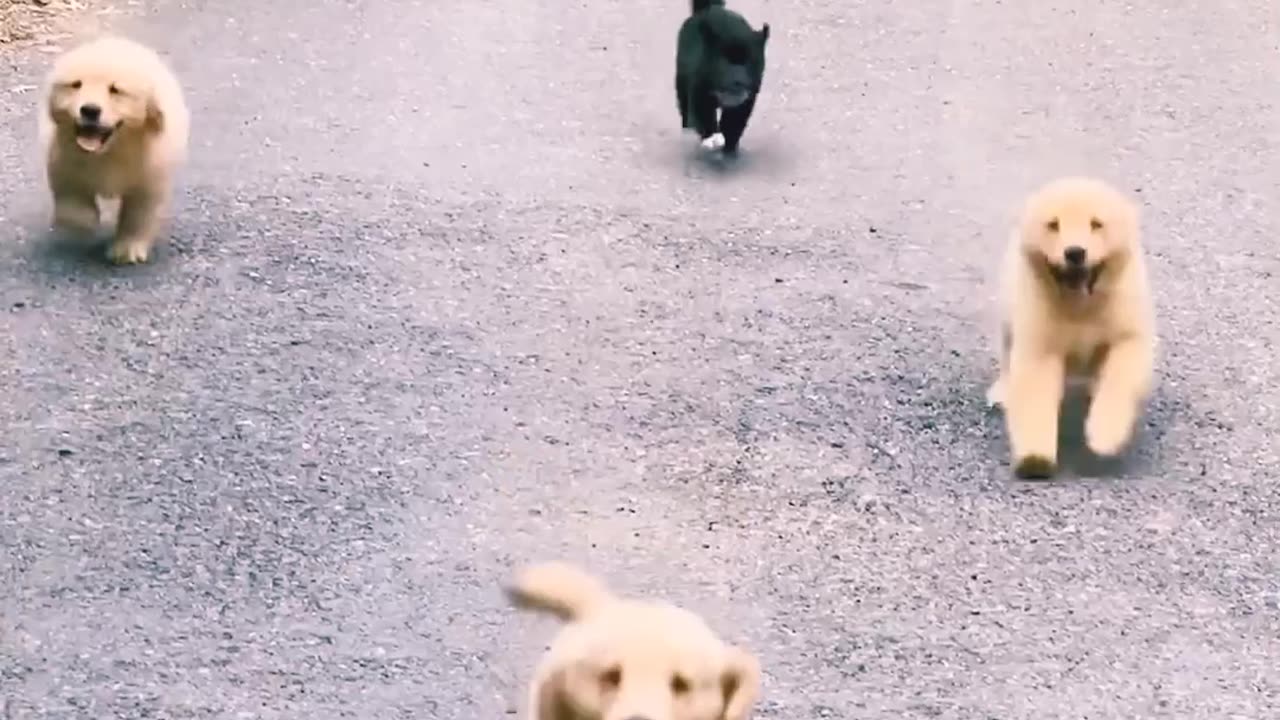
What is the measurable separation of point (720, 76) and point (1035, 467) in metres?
1.57

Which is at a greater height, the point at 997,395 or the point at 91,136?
the point at 91,136

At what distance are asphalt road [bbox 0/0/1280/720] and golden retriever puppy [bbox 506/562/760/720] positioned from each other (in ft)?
1.55

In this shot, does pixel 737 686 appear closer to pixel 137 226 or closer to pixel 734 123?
pixel 137 226

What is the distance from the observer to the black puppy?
4.10 metres

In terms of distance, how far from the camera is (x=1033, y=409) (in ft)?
9.33

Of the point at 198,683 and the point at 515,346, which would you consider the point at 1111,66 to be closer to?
the point at 515,346

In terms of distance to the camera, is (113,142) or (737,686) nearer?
(737,686)

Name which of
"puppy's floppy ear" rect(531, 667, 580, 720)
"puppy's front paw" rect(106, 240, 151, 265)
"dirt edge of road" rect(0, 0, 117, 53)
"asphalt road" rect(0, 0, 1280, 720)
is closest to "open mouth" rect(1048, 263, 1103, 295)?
"asphalt road" rect(0, 0, 1280, 720)

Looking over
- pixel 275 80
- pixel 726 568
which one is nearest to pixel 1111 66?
pixel 275 80

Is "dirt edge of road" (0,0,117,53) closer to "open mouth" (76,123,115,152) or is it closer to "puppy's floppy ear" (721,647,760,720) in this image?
"open mouth" (76,123,115,152)

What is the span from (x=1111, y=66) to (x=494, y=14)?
1.56m

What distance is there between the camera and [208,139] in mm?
4047

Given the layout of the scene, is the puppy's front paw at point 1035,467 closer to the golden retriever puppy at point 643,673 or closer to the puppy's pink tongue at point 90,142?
the golden retriever puppy at point 643,673

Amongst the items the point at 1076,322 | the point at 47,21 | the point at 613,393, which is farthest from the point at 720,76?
the point at 47,21
